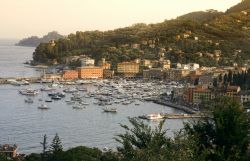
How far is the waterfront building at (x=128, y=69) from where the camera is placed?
84.8ft

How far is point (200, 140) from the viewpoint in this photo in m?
3.49

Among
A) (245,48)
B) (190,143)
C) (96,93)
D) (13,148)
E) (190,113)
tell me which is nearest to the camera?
(190,143)

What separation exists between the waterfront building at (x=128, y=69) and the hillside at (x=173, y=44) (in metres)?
0.82

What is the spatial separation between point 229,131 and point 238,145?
0.30 ft

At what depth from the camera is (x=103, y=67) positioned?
26.5 m

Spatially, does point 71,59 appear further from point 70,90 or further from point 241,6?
point 241,6

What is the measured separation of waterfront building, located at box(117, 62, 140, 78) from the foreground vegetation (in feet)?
71.7

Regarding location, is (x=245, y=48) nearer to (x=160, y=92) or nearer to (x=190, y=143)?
(x=160, y=92)

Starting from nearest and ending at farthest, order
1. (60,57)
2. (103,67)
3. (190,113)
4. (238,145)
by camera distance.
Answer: (238,145) → (190,113) → (103,67) → (60,57)

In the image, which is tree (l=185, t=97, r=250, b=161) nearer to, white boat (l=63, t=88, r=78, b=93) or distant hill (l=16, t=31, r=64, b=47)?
white boat (l=63, t=88, r=78, b=93)

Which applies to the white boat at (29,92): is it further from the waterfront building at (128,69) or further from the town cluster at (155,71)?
the waterfront building at (128,69)

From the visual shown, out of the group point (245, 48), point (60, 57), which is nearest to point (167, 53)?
point (245, 48)

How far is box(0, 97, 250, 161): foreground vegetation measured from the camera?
2699mm

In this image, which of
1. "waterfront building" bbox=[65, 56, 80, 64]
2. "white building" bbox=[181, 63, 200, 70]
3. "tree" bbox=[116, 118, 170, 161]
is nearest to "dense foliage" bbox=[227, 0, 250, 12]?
"waterfront building" bbox=[65, 56, 80, 64]
